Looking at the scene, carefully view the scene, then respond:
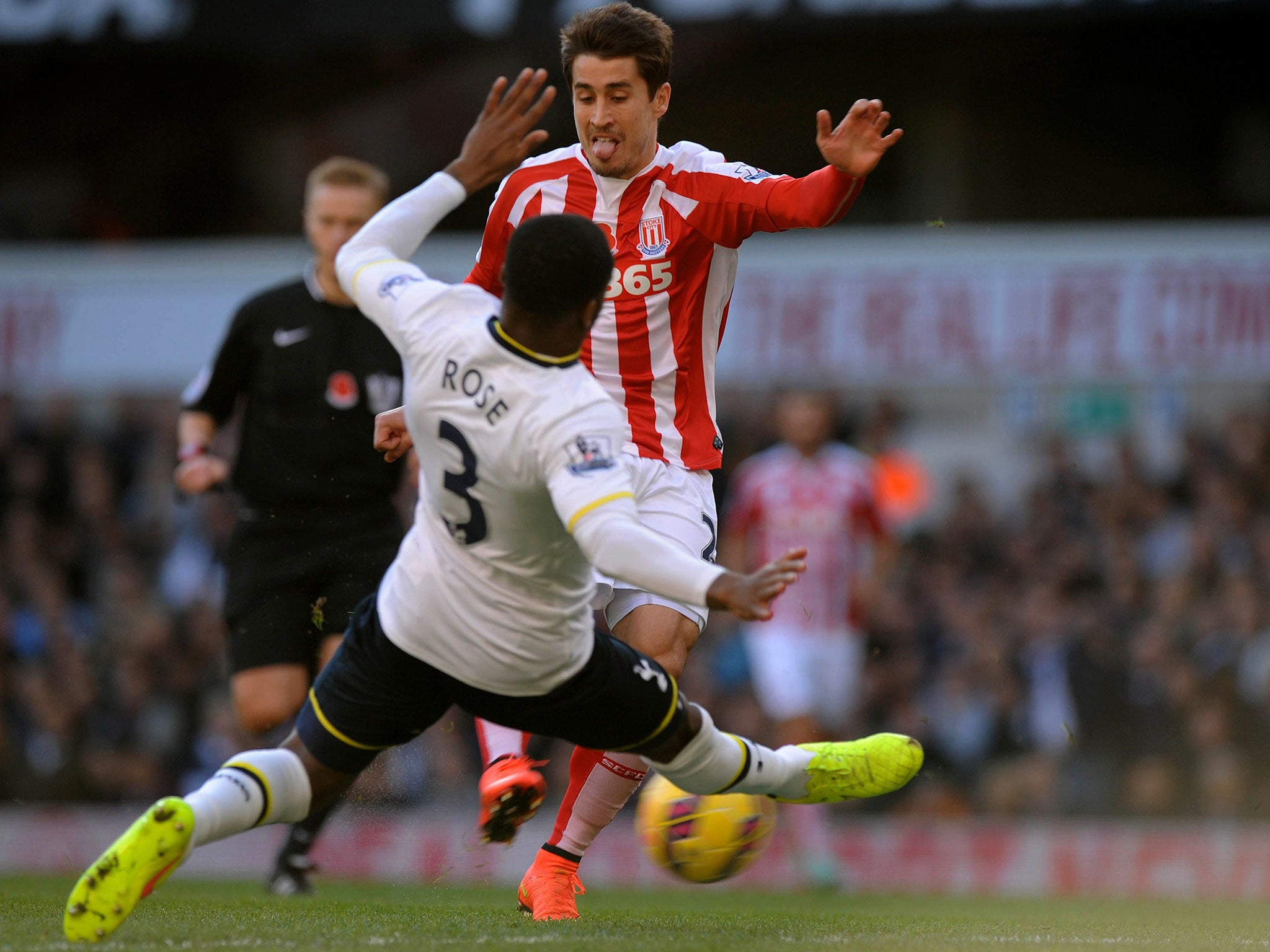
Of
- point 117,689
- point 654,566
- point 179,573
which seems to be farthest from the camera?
point 179,573

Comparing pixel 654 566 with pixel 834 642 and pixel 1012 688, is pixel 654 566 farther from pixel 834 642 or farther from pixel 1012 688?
pixel 1012 688

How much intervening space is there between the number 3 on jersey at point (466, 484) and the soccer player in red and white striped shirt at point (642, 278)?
3.41ft

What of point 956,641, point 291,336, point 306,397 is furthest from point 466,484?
point 956,641

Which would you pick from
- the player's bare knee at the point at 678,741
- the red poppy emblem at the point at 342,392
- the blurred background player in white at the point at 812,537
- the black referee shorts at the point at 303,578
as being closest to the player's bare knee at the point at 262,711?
the black referee shorts at the point at 303,578

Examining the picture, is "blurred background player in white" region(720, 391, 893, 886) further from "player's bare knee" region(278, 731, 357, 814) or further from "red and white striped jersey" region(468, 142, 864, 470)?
"player's bare knee" region(278, 731, 357, 814)

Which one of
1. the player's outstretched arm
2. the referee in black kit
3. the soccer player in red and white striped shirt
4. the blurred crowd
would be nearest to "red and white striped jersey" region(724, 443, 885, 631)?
the blurred crowd

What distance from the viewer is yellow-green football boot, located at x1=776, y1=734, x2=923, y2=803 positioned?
16.6 ft

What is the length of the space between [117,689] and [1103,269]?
8.10m

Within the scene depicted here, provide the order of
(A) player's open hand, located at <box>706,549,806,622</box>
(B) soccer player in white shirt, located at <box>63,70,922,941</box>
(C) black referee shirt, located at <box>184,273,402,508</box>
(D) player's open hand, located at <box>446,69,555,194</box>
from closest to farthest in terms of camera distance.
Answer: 1. (A) player's open hand, located at <box>706,549,806,622</box>
2. (B) soccer player in white shirt, located at <box>63,70,922,941</box>
3. (D) player's open hand, located at <box>446,69,555,194</box>
4. (C) black referee shirt, located at <box>184,273,402,508</box>

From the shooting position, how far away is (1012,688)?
34.8ft

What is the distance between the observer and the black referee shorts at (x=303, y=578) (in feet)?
21.7

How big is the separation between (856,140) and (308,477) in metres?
2.81

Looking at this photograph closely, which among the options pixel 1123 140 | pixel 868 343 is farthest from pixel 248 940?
pixel 1123 140

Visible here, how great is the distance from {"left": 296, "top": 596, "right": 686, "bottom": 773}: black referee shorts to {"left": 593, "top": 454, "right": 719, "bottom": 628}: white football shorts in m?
0.71
